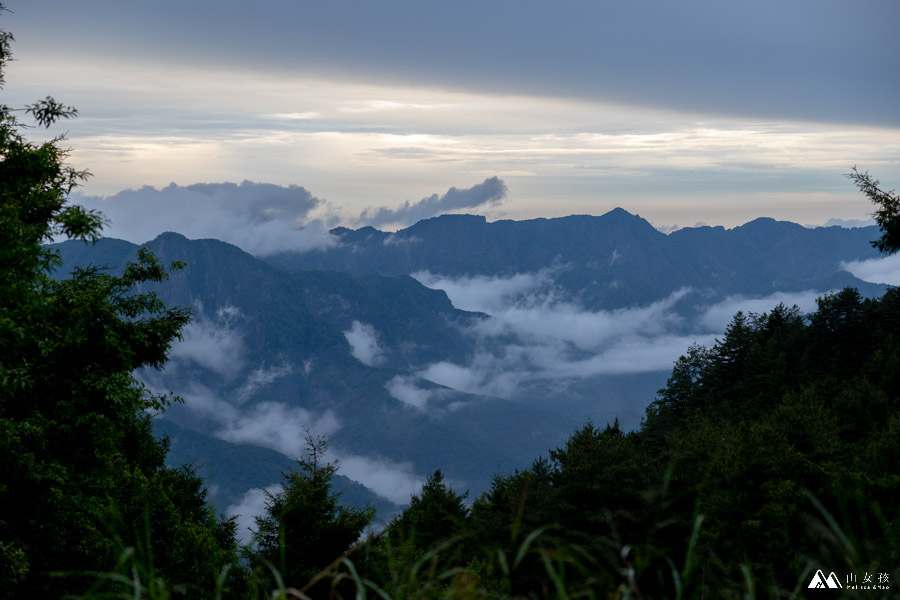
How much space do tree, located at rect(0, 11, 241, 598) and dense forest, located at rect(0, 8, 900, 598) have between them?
45mm

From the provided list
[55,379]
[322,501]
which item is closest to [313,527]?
[322,501]

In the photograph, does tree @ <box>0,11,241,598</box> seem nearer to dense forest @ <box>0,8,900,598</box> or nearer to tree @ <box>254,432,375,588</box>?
dense forest @ <box>0,8,900,598</box>

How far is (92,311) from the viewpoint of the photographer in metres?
14.2

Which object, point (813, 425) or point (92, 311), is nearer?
point (92, 311)

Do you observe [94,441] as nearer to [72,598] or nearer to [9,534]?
[9,534]

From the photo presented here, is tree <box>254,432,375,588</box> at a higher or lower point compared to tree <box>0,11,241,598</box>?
lower

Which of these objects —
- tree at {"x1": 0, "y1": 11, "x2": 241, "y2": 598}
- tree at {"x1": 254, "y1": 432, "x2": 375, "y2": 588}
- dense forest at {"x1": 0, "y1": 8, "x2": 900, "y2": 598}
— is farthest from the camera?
tree at {"x1": 254, "y1": 432, "x2": 375, "y2": 588}

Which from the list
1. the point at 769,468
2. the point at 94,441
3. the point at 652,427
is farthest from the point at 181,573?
the point at 652,427

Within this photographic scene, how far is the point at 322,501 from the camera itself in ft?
71.2

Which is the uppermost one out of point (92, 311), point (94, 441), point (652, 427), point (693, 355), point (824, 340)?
point (92, 311)

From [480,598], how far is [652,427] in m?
61.9

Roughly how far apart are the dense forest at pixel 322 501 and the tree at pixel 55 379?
45 mm

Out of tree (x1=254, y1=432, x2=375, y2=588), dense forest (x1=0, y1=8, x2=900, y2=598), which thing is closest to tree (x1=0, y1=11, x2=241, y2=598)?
dense forest (x1=0, y1=8, x2=900, y2=598)

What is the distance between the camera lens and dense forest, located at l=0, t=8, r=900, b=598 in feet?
15.4
